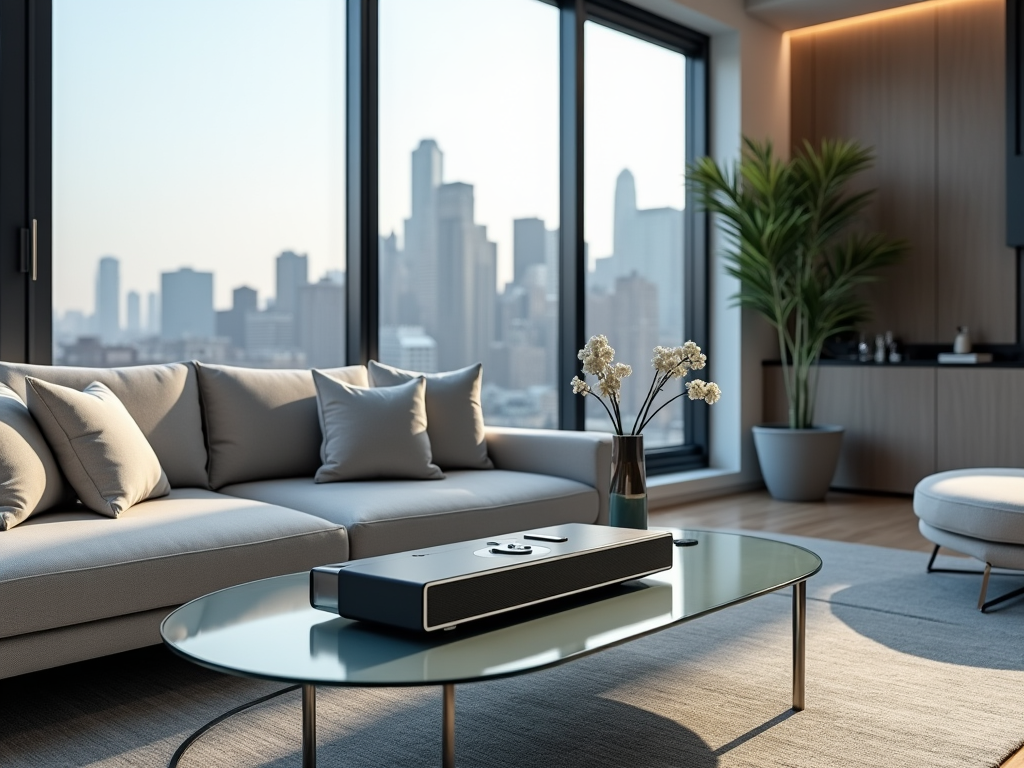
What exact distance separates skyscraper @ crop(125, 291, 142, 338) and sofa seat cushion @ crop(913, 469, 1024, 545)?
278 cm

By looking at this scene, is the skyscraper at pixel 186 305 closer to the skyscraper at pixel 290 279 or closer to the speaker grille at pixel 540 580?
the skyscraper at pixel 290 279

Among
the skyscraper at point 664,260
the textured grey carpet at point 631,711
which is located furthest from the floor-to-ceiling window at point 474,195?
the textured grey carpet at point 631,711

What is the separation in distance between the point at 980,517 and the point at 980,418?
8.28 feet

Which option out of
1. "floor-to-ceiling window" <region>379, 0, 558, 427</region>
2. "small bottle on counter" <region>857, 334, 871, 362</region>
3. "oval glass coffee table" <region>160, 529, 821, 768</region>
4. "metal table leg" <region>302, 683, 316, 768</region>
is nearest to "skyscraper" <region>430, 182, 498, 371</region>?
"floor-to-ceiling window" <region>379, 0, 558, 427</region>

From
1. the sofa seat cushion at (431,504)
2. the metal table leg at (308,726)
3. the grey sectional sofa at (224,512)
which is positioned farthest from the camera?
the sofa seat cushion at (431,504)

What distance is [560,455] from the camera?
3.64 meters

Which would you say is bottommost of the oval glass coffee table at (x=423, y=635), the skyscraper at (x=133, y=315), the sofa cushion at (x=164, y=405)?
the oval glass coffee table at (x=423, y=635)

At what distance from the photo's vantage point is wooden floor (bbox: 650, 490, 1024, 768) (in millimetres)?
4539

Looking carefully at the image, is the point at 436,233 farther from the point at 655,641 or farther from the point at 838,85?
the point at 838,85

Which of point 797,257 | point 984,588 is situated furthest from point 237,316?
point 797,257

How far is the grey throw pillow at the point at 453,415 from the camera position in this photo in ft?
12.1

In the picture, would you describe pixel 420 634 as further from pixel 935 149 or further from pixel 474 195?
pixel 935 149

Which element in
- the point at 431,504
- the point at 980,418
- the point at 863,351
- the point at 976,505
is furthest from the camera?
the point at 863,351

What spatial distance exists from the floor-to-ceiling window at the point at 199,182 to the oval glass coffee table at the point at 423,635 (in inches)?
75.6
